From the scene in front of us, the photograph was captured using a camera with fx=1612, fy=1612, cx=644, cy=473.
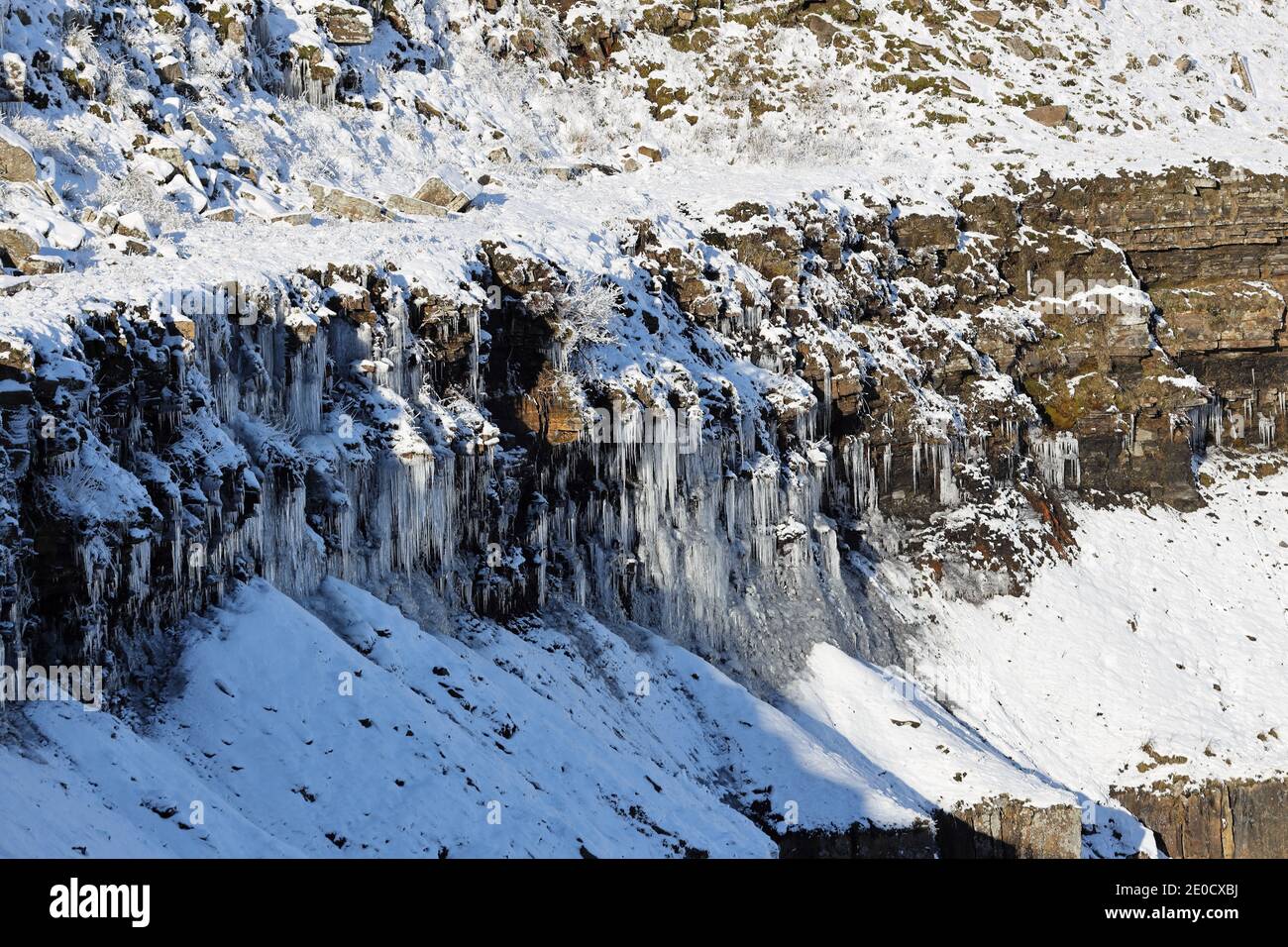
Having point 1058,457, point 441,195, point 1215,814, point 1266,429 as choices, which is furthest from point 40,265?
point 1266,429

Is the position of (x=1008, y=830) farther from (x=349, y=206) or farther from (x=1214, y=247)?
(x=1214, y=247)

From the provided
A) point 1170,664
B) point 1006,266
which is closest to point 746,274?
point 1006,266

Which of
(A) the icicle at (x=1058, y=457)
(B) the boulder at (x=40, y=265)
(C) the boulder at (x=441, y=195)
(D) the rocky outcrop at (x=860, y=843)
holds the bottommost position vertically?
(D) the rocky outcrop at (x=860, y=843)

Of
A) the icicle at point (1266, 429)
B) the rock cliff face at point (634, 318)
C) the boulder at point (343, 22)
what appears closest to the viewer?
the rock cliff face at point (634, 318)

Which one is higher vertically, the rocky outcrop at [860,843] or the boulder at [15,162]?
the boulder at [15,162]

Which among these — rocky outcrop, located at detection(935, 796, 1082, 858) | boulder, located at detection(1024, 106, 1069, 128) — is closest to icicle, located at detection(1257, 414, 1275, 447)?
boulder, located at detection(1024, 106, 1069, 128)

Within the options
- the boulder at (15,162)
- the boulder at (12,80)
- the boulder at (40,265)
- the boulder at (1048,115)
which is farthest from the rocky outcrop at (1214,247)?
the boulder at (40,265)

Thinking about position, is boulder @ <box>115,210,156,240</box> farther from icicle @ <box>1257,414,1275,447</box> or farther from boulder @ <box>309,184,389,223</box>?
icicle @ <box>1257,414,1275,447</box>

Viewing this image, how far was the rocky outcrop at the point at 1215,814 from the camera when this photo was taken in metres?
34.8

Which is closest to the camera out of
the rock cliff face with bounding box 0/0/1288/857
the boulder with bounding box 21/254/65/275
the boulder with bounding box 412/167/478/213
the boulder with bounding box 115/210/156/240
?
the rock cliff face with bounding box 0/0/1288/857

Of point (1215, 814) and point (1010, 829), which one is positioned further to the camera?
point (1215, 814)

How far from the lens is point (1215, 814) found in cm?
3503

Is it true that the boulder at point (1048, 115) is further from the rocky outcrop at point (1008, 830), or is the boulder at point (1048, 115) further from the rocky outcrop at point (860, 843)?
the rocky outcrop at point (860, 843)

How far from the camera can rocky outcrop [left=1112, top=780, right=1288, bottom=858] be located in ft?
114
